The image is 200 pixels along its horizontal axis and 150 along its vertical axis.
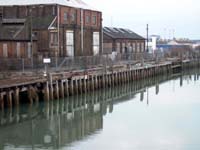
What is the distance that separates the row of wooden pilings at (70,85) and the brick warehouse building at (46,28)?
27.8 ft

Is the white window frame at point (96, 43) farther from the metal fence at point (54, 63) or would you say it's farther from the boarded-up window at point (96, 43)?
the metal fence at point (54, 63)

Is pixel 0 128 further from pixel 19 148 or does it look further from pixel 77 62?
pixel 77 62

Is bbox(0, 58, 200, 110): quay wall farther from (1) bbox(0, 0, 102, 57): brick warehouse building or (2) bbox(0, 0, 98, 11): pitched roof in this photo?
(2) bbox(0, 0, 98, 11): pitched roof

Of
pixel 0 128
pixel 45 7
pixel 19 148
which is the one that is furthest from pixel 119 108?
pixel 45 7

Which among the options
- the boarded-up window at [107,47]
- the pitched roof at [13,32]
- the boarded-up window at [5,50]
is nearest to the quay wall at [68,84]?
the boarded-up window at [5,50]

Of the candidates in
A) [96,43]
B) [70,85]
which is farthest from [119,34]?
[70,85]

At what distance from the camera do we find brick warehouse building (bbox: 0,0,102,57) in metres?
53.5

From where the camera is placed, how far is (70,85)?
4394cm

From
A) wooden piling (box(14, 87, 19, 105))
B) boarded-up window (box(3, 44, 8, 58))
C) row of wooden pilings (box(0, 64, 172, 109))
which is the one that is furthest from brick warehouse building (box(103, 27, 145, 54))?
wooden piling (box(14, 87, 19, 105))

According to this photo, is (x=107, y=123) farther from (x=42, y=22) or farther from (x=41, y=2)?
(x=41, y=2)

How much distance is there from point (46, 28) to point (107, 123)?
1082 inches

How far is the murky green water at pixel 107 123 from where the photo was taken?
26781mm

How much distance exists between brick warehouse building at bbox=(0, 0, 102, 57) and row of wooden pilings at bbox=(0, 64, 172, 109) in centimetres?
848

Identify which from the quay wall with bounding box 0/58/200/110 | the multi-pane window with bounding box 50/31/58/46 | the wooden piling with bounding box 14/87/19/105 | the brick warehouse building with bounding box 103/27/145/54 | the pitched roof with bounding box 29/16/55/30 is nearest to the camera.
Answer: the wooden piling with bounding box 14/87/19/105
